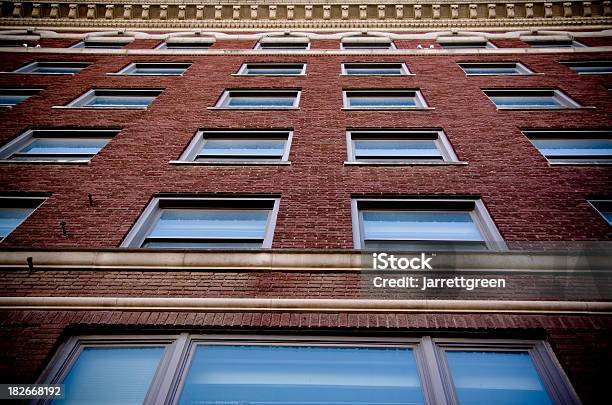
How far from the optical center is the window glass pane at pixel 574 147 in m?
10.6

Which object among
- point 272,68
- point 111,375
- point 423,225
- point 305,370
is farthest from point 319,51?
point 111,375

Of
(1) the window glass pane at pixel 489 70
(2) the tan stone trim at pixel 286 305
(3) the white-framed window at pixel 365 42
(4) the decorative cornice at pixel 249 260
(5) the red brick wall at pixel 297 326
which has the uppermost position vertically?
(3) the white-framed window at pixel 365 42

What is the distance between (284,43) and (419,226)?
47.6ft

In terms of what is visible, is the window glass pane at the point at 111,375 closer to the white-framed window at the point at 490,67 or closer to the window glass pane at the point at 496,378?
the window glass pane at the point at 496,378

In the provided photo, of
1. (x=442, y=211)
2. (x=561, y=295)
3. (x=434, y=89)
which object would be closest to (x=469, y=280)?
(x=561, y=295)

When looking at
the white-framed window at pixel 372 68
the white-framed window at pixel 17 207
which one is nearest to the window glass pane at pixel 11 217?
the white-framed window at pixel 17 207

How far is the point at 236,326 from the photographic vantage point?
558 centimetres

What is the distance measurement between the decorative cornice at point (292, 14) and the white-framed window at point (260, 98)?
28.7 ft

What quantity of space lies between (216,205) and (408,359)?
496 centimetres

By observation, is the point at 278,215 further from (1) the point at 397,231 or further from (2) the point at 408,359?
(2) the point at 408,359

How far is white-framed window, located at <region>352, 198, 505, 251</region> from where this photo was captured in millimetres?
7484

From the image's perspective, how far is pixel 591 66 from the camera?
16.5 meters

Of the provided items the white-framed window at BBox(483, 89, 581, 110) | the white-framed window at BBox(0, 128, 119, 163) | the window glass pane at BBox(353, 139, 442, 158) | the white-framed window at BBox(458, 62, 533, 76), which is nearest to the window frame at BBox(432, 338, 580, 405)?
the window glass pane at BBox(353, 139, 442, 158)

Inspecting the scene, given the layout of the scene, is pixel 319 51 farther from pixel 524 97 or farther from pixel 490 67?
pixel 524 97
